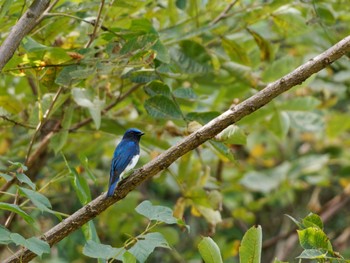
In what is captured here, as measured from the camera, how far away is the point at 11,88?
332 cm

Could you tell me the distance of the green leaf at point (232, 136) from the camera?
241 cm

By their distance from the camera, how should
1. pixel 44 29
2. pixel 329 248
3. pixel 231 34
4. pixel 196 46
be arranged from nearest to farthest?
pixel 329 248 < pixel 44 29 < pixel 196 46 < pixel 231 34

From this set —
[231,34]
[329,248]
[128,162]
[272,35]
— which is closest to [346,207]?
[272,35]

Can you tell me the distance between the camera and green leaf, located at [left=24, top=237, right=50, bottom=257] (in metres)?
1.67

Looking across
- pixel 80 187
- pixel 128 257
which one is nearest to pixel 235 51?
pixel 80 187

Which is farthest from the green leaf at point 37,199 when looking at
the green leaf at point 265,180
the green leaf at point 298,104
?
the green leaf at point 265,180

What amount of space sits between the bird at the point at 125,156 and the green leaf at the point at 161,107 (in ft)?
0.48

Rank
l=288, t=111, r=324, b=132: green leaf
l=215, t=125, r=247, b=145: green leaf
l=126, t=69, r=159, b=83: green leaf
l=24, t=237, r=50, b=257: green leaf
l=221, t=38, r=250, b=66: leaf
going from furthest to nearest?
l=288, t=111, r=324, b=132: green leaf < l=221, t=38, r=250, b=66: leaf < l=126, t=69, r=159, b=83: green leaf < l=215, t=125, r=247, b=145: green leaf < l=24, t=237, r=50, b=257: green leaf

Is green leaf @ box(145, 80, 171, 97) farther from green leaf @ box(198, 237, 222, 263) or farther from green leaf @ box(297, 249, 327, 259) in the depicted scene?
green leaf @ box(297, 249, 327, 259)

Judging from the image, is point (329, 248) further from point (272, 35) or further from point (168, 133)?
point (272, 35)

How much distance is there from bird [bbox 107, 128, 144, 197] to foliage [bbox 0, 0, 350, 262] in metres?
0.08

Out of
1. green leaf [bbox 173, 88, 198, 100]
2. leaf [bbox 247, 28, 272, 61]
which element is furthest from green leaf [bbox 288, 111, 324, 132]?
green leaf [bbox 173, 88, 198, 100]

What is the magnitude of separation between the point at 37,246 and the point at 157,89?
0.93 metres

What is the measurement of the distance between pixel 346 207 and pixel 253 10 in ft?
9.30
